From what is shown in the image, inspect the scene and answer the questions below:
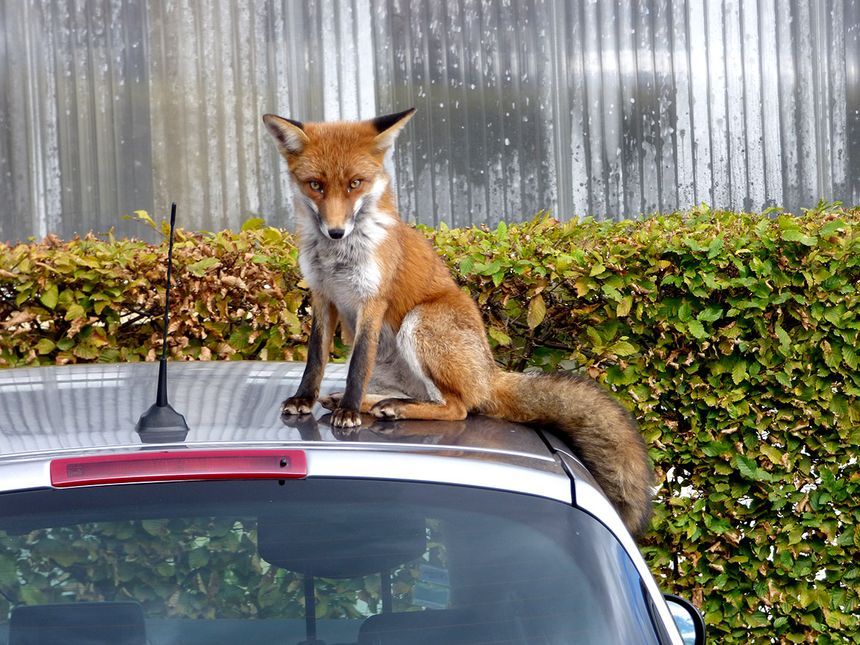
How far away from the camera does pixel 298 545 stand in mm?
1972

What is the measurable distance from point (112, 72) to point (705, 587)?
22.2 feet

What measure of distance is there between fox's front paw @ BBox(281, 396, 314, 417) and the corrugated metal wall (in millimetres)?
6457

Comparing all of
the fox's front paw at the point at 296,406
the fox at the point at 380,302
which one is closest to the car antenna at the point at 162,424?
the fox's front paw at the point at 296,406

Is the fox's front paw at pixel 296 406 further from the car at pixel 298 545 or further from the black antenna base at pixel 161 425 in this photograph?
the car at pixel 298 545

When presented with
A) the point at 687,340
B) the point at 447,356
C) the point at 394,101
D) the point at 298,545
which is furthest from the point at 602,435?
the point at 394,101

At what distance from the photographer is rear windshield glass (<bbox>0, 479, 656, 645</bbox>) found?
1887 mm

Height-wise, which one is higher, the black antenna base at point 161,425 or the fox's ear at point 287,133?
the fox's ear at point 287,133

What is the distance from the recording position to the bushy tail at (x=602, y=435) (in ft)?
9.52

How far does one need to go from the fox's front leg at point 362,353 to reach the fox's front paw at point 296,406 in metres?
0.13

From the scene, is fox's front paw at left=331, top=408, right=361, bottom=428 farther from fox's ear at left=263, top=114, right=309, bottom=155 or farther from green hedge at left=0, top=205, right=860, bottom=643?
green hedge at left=0, top=205, right=860, bottom=643

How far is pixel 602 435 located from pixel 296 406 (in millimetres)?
873

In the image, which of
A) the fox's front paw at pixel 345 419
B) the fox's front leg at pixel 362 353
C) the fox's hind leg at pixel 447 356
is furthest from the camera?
the fox's hind leg at pixel 447 356

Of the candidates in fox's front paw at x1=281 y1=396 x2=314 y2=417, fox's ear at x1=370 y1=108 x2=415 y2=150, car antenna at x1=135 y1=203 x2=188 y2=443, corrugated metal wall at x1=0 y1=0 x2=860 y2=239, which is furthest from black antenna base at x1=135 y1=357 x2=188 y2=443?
corrugated metal wall at x1=0 y1=0 x2=860 y2=239

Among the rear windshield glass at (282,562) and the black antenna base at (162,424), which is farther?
the black antenna base at (162,424)
